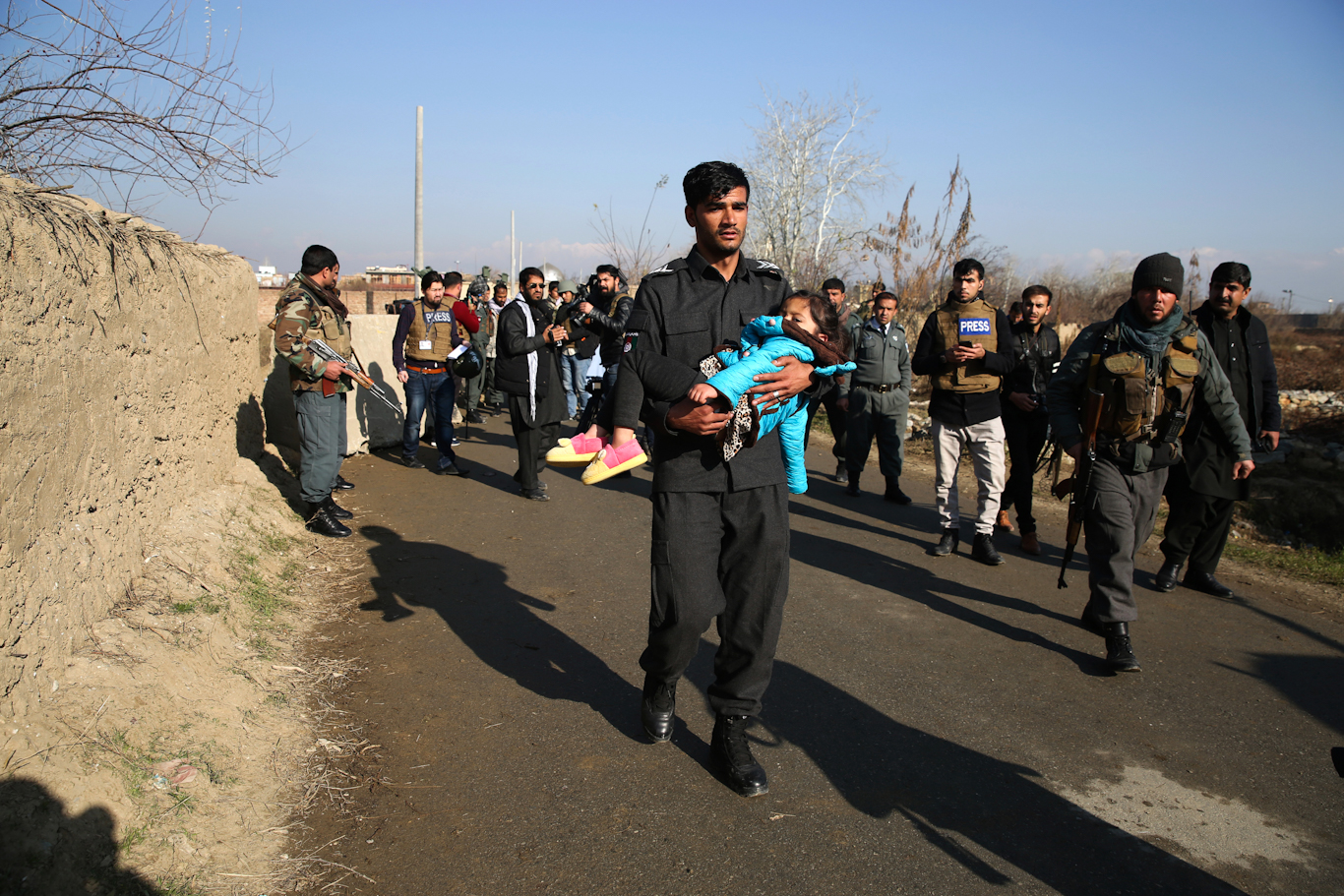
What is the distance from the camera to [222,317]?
5.63 metres

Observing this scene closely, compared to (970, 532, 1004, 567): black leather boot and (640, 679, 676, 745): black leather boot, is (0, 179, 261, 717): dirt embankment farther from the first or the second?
(970, 532, 1004, 567): black leather boot

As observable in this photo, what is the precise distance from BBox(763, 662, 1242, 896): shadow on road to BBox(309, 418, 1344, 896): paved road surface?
10mm

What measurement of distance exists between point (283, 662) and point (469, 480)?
4629mm

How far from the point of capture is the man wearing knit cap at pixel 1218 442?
18.0ft

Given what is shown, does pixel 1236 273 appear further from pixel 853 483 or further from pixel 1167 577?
pixel 853 483

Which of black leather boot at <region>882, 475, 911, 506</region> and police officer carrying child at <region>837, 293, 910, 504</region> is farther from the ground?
police officer carrying child at <region>837, 293, 910, 504</region>

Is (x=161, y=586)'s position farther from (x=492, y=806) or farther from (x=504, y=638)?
(x=492, y=806)

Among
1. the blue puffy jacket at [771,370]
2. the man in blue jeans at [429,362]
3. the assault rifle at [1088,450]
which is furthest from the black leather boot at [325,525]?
the assault rifle at [1088,450]

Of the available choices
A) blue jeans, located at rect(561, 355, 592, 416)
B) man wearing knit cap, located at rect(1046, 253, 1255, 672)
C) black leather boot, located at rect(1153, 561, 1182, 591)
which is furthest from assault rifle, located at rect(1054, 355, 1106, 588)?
blue jeans, located at rect(561, 355, 592, 416)

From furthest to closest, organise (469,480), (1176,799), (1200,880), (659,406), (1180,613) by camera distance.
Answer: (469,480), (1180,613), (1176,799), (659,406), (1200,880)

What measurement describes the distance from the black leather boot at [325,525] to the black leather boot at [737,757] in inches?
Answer: 162

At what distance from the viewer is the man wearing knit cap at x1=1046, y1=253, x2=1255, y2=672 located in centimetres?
431

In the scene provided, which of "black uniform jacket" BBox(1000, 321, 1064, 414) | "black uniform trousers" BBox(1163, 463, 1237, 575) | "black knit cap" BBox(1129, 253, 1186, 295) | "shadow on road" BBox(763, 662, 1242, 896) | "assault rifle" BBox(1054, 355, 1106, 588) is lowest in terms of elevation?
"shadow on road" BBox(763, 662, 1242, 896)

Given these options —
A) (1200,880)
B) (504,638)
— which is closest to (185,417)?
(504,638)
